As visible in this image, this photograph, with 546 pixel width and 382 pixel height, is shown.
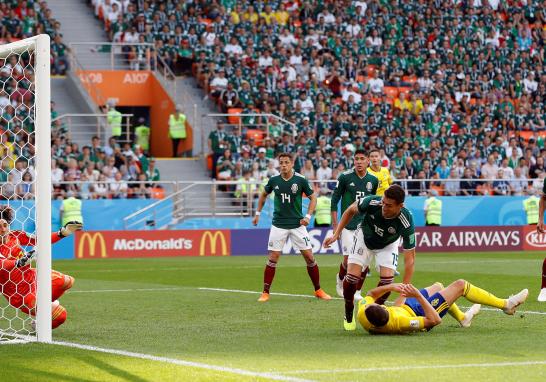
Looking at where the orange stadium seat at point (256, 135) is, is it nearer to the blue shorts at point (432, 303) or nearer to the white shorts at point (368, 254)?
the white shorts at point (368, 254)

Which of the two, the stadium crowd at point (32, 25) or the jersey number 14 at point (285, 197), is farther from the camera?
the stadium crowd at point (32, 25)

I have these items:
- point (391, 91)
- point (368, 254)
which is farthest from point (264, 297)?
point (391, 91)

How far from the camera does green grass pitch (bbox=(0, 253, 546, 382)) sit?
8883 millimetres

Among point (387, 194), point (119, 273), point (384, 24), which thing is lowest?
point (119, 273)

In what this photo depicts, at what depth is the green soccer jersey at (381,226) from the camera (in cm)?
1180

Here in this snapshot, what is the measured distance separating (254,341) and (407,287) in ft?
5.22

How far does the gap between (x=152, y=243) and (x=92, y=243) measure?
1664mm

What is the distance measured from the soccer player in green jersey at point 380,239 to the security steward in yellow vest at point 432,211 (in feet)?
69.0

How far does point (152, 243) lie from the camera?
31.0 meters

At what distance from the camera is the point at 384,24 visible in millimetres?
43406

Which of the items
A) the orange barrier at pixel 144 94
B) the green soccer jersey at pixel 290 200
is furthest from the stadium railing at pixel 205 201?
the green soccer jersey at pixel 290 200

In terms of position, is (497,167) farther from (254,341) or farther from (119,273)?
(254,341)

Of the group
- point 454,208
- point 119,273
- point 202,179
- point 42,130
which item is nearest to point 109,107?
point 202,179

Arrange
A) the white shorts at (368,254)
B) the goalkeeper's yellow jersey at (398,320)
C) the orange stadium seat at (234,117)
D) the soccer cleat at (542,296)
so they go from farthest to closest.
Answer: the orange stadium seat at (234,117) < the soccer cleat at (542,296) < the white shorts at (368,254) < the goalkeeper's yellow jersey at (398,320)
